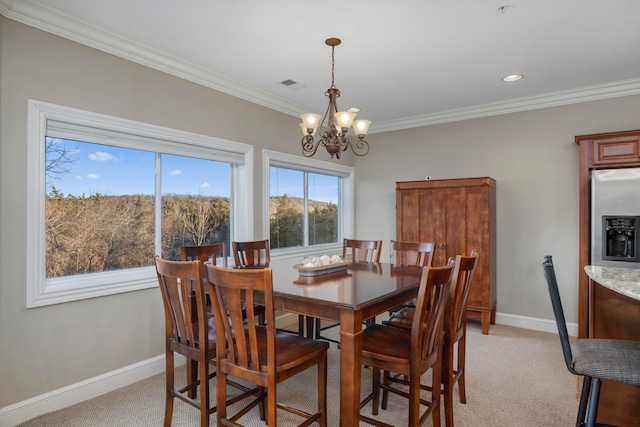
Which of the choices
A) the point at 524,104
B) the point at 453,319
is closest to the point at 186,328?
the point at 453,319

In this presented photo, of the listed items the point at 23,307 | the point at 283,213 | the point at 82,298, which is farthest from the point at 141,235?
the point at 283,213

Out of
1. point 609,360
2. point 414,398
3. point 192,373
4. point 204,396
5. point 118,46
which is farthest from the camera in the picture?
point 118,46

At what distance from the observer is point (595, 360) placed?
4.91 ft

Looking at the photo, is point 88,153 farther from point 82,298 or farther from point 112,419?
point 112,419

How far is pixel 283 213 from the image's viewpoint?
4410 mm

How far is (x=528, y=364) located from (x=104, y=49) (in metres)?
4.17

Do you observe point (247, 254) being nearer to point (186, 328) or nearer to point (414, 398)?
point (186, 328)

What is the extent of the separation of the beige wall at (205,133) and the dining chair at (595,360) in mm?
2622

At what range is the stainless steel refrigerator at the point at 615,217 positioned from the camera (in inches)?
120

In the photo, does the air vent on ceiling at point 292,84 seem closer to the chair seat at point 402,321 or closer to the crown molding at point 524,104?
the crown molding at point 524,104

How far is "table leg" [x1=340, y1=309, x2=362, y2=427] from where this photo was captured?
1678 millimetres

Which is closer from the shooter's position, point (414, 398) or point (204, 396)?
point (414, 398)

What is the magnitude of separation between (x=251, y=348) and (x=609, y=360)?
1.51 metres

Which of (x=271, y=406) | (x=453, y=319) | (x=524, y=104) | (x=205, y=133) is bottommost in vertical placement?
(x=271, y=406)
